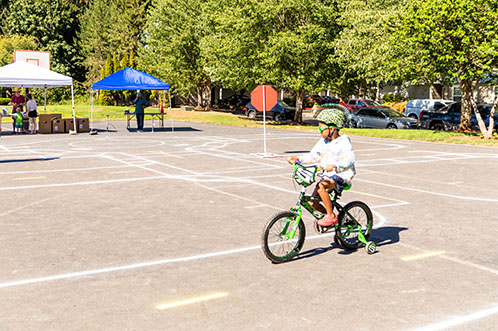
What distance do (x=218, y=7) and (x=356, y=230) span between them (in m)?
38.7

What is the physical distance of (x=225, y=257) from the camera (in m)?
6.64

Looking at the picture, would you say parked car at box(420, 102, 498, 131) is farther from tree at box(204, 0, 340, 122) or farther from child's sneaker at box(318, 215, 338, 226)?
child's sneaker at box(318, 215, 338, 226)

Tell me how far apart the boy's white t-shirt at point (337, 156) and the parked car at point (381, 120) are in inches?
1051

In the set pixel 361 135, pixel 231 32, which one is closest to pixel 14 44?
pixel 231 32


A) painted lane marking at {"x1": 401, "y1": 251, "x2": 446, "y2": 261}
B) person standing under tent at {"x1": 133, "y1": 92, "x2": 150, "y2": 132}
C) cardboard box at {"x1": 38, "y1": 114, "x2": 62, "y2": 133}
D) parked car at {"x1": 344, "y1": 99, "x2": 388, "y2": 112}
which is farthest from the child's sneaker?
parked car at {"x1": 344, "y1": 99, "x2": 388, "y2": 112}

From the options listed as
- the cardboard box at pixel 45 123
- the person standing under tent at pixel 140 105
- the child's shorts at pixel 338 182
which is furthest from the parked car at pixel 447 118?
the child's shorts at pixel 338 182

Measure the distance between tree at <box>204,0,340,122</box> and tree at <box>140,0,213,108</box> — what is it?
40.2 feet

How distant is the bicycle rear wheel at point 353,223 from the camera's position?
681 centimetres

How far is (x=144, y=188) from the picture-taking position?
38.3 feet

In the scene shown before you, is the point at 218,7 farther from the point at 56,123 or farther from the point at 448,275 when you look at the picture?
the point at 448,275

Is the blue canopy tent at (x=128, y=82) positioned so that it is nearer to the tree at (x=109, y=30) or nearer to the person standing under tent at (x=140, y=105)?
the person standing under tent at (x=140, y=105)

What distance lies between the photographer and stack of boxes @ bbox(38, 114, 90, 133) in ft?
95.9

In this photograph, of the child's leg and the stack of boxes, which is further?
the stack of boxes

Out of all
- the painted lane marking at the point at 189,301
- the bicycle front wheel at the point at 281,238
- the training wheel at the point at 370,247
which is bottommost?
the painted lane marking at the point at 189,301
